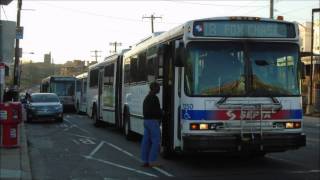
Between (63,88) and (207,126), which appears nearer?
(207,126)

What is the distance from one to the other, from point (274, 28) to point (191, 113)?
246 centimetres

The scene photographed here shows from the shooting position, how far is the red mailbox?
1620 cm

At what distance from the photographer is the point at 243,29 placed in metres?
12.4

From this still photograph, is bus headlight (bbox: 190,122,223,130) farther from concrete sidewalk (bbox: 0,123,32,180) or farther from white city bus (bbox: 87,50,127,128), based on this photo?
white city bus (bbox: 87,50,127,128)

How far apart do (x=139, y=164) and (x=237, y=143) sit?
285 centimetres

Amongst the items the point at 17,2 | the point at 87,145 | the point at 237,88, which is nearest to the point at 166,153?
the point at 237,88

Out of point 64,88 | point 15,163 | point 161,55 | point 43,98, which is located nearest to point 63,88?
point 64,88

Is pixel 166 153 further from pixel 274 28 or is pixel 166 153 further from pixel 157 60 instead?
pixel 274 28

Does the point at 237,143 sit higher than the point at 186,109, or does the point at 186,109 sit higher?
the point at 186,109

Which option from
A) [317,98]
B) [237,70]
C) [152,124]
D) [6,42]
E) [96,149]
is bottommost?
[96,149]

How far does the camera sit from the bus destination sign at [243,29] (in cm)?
1223

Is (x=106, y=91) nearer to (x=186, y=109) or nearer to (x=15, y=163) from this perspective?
(x=15, y=163)

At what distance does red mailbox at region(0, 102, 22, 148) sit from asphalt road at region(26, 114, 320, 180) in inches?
27.9

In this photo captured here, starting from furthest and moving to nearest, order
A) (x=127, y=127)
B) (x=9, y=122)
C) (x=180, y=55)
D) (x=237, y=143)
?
(x=127, y=127) < (x=9, y=122) < (x=180, y=55) < (x=237, y=143)
